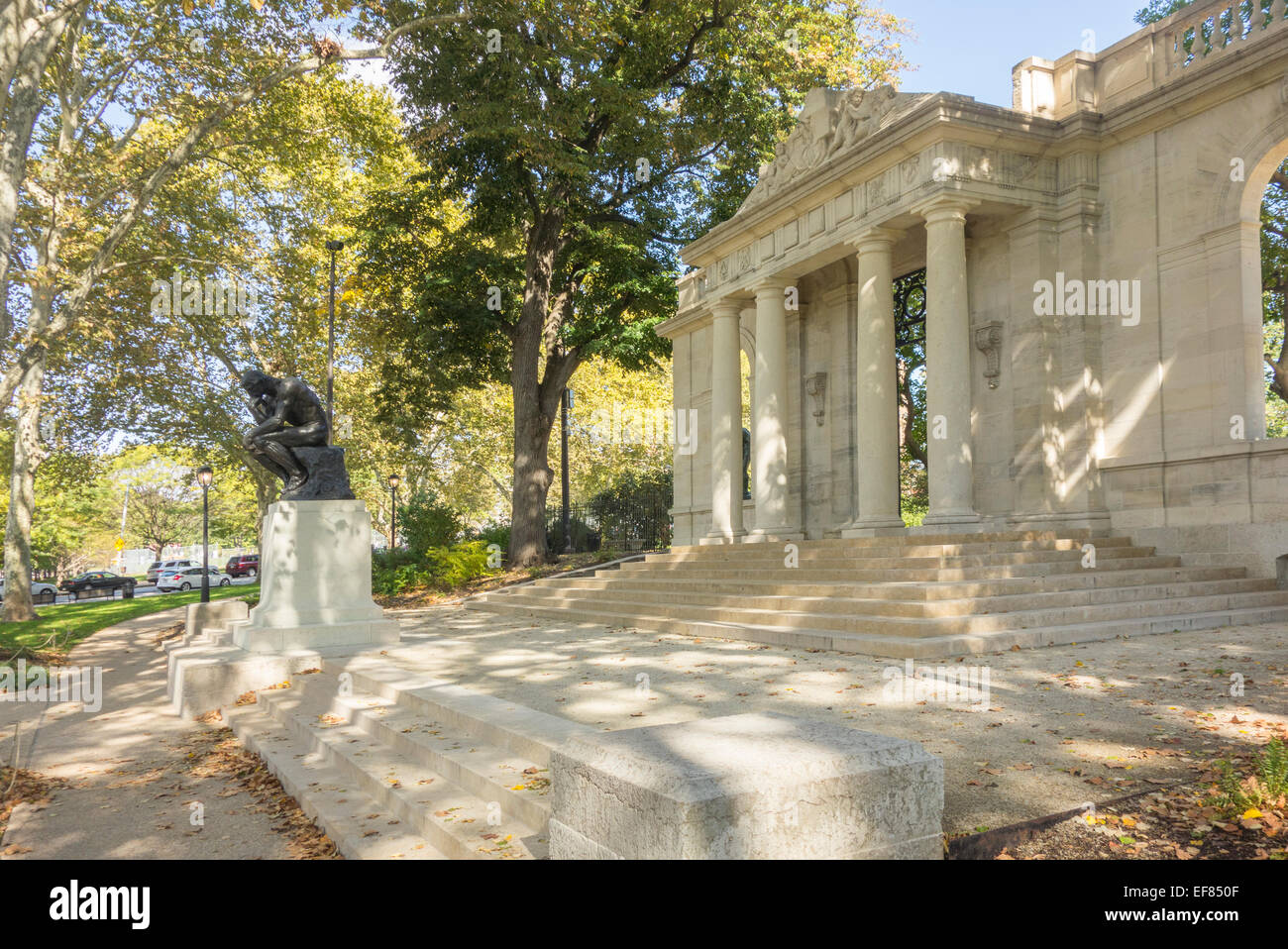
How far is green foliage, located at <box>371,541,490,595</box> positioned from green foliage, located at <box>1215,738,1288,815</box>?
71.8 ft

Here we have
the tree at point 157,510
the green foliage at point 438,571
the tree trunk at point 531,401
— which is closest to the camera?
the tree trunk at point 531,401

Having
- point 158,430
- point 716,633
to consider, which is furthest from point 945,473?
point 158,430

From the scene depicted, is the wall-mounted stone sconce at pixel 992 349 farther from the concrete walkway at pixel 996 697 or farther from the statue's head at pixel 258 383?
the statue's head at pixel 258 383

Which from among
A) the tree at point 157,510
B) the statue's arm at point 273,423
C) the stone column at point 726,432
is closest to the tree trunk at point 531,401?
the stone column at point 726,432

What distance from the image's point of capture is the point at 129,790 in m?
6.61

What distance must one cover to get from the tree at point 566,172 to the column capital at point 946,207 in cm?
776

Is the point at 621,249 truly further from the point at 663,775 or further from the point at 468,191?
the point at 663,775

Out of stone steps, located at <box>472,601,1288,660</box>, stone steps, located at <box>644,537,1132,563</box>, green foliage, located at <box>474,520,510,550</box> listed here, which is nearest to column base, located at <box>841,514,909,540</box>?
stone steps, located at <box>644,537,1132,563</box>

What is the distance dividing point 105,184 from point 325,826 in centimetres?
1867

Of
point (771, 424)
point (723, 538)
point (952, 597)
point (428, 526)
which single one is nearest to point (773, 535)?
point (723, 538)

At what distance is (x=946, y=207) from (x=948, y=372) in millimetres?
2831

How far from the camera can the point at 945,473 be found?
45.6 feet

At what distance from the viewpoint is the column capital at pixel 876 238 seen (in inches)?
610

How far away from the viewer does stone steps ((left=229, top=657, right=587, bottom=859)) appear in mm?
4672
